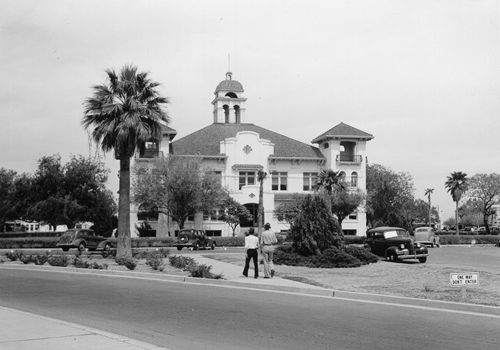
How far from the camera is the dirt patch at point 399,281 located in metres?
15.3

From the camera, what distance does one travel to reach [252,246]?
1945cm

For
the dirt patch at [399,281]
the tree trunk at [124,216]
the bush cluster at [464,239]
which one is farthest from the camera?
the bush cluster at [464,239]

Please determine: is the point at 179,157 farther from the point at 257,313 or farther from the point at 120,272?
the point at 257,313

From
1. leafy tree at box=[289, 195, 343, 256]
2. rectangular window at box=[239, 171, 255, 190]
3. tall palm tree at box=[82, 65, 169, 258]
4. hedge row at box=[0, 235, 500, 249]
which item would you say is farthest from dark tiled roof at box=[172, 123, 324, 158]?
leafy tree at box=[289, 195, 343, 256]

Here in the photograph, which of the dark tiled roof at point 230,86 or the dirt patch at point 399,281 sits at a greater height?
the dark tiled roof at point 230,86

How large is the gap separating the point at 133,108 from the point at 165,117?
1.71 metres

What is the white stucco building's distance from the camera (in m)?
67.9

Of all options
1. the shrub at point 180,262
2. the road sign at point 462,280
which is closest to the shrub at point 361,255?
the shrub at point 180,262

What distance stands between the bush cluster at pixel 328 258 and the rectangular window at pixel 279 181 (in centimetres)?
4278

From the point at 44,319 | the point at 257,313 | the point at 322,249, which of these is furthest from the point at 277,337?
the point at 322,249

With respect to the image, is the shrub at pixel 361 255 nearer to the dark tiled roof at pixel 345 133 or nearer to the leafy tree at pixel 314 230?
the leafy tree at pixel 314 230

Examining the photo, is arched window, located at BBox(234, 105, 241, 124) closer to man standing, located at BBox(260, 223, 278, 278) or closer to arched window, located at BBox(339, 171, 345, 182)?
arched window, located at BBox(339, 171, 345, 182)

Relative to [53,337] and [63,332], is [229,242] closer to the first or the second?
[63,332]

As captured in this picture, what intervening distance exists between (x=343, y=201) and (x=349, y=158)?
8951 millimetres
